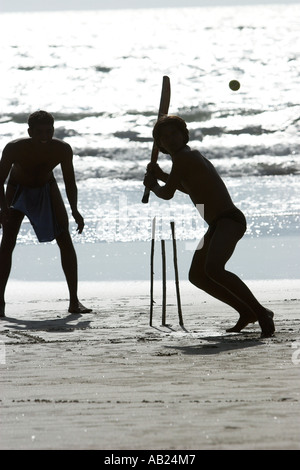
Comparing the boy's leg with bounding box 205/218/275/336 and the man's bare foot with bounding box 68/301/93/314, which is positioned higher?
the boy's leg with bounding box 205/218/275/336

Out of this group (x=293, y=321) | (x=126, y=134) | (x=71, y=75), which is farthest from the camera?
(x=71, y=75)

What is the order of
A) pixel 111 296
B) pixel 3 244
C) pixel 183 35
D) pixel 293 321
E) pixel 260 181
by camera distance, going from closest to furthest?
pixel 293 321
pixel 3 244
pixel 111 296
pixel 260 181
pixel 183 35

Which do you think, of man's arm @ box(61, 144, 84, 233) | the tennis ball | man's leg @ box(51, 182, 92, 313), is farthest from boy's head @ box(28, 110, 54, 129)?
the tennis ball

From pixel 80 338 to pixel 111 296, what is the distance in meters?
3.47

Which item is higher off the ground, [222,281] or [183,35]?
[183,35]

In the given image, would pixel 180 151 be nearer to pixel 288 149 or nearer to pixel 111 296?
pixel 111 296

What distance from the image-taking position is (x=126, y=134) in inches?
1458

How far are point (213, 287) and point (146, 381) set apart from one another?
225 centimetres

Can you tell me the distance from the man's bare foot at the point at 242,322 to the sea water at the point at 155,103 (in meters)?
5.90

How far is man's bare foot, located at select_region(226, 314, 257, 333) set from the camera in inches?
316

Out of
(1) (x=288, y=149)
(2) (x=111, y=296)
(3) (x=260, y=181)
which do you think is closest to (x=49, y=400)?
(2) (x=111, y=296)

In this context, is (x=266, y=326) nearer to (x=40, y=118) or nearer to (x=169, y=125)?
(x=169, y=125)

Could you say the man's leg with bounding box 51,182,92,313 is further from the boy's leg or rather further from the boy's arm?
the boy's leg

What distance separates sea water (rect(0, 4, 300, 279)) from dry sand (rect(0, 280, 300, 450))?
5.16 meters
